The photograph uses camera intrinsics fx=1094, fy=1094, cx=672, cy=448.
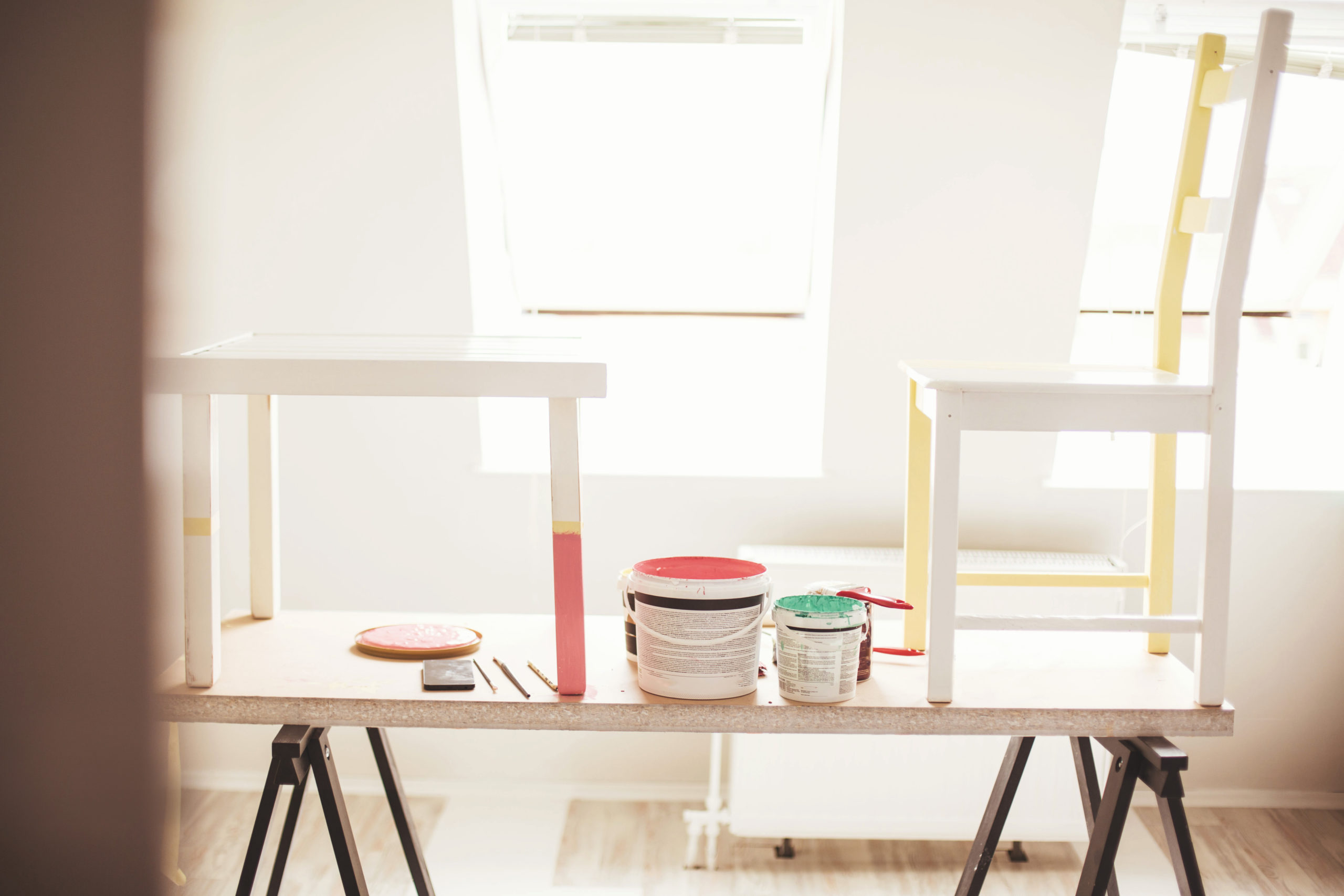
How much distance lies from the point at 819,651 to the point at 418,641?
21.1 inches

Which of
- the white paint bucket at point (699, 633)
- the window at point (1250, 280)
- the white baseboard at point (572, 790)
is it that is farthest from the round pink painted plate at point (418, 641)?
the window at point (1250, 280)

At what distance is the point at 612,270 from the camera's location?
268 cm

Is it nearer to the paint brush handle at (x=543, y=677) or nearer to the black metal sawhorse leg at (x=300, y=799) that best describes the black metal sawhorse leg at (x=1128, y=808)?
the paint brush handle at (x=543, y=677)

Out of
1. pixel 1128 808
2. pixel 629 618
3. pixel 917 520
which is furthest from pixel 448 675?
pixel 1128 808

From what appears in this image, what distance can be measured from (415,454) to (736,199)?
0.96 m

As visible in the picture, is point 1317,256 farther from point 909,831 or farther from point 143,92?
point 143,92

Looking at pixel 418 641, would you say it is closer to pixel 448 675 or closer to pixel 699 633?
pixel 448 675

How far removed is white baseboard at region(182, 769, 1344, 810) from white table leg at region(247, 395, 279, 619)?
1.20 metres

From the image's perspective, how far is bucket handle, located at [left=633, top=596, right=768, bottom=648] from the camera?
4.14ft

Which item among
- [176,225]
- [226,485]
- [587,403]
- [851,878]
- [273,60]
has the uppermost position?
[273,60]

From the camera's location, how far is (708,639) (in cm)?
126

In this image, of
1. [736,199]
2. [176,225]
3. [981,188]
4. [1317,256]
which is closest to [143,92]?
[176,225]

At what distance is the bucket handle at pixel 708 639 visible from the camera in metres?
1.26

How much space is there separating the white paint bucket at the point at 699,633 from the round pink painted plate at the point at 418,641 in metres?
0.27
